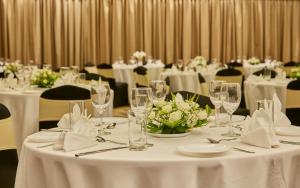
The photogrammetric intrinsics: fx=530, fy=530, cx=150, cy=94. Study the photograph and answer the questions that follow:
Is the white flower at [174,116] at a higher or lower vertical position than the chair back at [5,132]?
higher

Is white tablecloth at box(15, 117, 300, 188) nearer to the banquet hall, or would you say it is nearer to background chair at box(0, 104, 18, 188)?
the banquet hall

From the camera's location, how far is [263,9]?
14492 millimetres

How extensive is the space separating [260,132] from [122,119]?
1053 mm

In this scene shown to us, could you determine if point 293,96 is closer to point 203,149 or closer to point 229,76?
point 203,149

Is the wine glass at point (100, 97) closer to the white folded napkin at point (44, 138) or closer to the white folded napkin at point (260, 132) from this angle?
the white folded napkin at point (44, 138)

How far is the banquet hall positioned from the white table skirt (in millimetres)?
10

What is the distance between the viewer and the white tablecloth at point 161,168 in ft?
7.35

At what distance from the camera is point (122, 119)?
129 inches

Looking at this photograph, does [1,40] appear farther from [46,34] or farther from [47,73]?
[47,73]

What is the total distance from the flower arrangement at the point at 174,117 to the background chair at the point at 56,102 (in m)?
1.69

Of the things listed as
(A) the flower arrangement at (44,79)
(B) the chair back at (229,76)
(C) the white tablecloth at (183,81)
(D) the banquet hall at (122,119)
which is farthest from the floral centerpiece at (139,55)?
(A) the flower arrangement at (44,79)

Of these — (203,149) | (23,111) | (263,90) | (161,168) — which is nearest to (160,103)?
(203,149)

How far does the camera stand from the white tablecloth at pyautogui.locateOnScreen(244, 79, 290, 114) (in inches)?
240

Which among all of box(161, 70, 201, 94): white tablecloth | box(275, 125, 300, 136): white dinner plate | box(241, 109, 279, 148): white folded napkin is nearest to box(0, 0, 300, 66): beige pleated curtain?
box(161, 70, 201, 94): white tablecloth
